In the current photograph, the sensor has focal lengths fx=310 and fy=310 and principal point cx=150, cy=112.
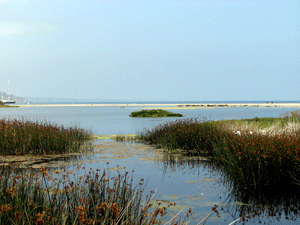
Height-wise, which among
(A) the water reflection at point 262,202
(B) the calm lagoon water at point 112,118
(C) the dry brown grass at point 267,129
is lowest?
(A) the water reflection at point 262,202

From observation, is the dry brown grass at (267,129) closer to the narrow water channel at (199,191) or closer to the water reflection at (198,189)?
the water reflection at (198,189)

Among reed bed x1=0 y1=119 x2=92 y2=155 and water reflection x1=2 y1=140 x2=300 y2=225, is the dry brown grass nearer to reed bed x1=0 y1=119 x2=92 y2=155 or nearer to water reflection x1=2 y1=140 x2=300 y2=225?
water reflection x1=2 y1=140 x2=300 y2=225

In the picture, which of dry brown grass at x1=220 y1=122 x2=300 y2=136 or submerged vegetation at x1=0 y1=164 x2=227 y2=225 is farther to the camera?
dry brown grass at x1=220 y1=122 x2=300 y2=136

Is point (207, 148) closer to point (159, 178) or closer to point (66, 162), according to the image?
point (159, 178)

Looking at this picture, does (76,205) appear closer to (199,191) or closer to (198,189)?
(199,191)

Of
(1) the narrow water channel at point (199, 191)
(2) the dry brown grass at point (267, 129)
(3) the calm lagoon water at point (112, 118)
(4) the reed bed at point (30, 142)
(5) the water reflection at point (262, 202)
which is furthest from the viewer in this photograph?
(3) the calm lagoon water at point (112, 118)

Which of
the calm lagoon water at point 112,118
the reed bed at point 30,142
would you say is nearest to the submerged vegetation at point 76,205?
the reed bed at point 30,142

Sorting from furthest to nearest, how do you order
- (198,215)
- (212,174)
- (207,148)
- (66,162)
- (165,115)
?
(165,115) < (207,148) < (66,162) < (212,174) < (198,215)

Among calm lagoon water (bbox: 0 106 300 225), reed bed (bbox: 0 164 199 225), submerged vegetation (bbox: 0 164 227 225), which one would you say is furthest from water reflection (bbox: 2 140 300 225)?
reed bed (bbox: 0 164 199 225)

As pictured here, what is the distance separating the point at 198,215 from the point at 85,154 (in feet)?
27.4

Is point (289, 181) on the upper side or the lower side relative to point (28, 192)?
lower

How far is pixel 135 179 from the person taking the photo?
907 cm

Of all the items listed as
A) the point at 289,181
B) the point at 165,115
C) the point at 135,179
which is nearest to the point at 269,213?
the point at 289,181

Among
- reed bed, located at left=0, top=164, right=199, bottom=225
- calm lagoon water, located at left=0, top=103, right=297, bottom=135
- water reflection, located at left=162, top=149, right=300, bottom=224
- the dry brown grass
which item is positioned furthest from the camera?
calm lagoon water, located at left=0, top=103, right=297, bottom=135
